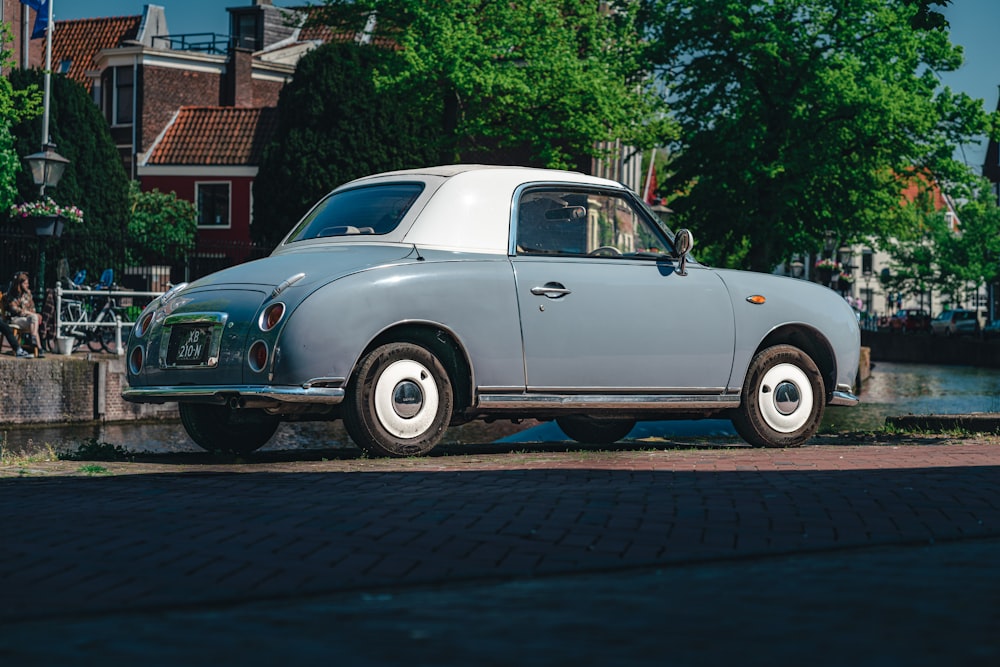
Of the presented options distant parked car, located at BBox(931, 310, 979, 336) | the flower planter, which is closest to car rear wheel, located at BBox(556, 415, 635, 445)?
the flower planter

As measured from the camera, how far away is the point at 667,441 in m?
11.1

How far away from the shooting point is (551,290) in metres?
8.48

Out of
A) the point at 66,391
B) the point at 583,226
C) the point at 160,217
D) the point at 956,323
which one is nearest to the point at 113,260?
the point at 66,391

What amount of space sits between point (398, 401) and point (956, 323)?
68.0m

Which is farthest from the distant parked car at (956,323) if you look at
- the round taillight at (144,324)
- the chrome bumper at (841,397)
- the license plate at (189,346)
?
the license plate at (189,346)

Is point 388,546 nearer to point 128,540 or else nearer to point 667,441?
point 128,540

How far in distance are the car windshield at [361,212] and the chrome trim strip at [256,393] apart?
3.89ft

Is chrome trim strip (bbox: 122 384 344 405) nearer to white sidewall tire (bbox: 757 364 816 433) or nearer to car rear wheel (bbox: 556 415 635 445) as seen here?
white sidewall tire (bbox: 757 364 816 433)

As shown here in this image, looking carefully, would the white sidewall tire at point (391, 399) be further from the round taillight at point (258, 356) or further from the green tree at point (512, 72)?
the green tree at point (512, 72)

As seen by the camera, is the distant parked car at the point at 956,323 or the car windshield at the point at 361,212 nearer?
the car windshield at the point at 361,212

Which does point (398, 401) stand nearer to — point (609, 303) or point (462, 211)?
point (462, 211)

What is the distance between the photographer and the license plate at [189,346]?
26.2 feet

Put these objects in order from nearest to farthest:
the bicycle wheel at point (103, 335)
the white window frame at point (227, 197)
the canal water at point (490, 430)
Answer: the canal water at point (490, 430) → the bicycle wheel at point (103, 335) → the white window frame at point (227, 197)

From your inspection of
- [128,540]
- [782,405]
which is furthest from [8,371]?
[128,540]
